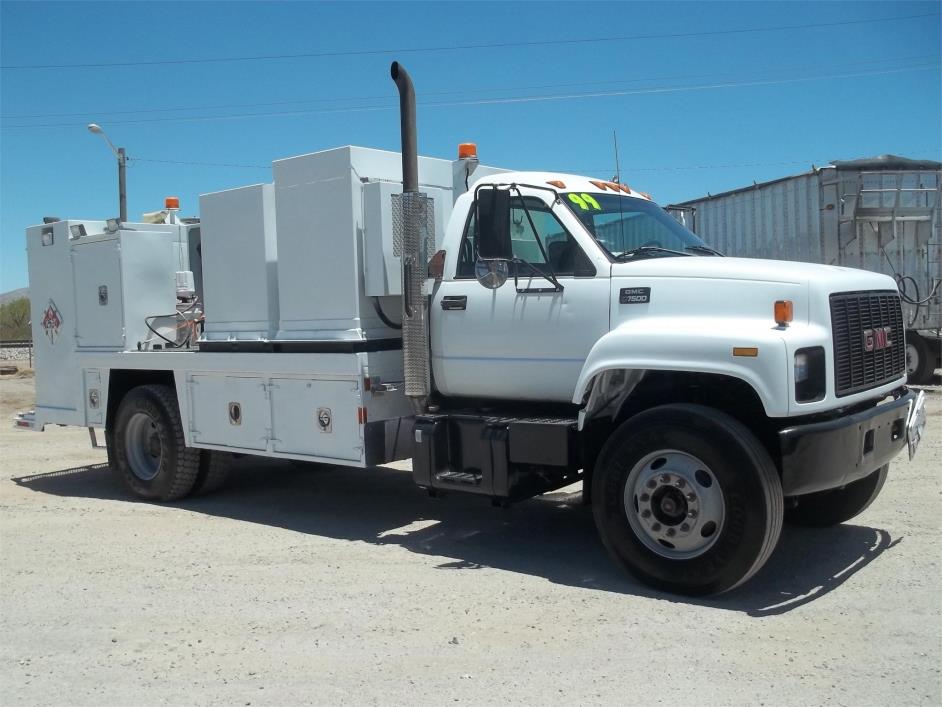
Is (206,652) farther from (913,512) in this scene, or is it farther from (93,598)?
(913,512)

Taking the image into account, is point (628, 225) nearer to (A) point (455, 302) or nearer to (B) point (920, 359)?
(A) point (455, 302)

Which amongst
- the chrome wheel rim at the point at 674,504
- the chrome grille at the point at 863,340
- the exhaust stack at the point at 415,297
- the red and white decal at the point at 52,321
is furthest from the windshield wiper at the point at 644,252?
the red and white decal at the point at 52,321

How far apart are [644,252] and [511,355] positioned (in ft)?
3.54

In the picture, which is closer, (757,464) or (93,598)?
(757,464)

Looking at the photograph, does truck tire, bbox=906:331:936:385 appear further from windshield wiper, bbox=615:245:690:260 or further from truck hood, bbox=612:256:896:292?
windshield wiper, bbox=615:245:690:260

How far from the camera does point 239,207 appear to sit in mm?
7754

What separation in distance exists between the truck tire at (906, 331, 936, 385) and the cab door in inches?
442

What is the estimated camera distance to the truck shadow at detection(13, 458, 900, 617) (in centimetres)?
568

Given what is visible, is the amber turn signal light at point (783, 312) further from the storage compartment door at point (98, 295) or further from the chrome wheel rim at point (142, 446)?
the storage compartment door at point (98, 295)

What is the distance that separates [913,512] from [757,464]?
2.88 meters

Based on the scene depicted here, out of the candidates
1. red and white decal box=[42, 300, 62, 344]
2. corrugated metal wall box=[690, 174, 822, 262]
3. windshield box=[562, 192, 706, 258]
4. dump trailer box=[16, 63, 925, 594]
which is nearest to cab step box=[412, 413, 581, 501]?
dump trailer box=[16, 63, 925, 594]

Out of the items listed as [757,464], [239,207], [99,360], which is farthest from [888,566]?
[99,360]

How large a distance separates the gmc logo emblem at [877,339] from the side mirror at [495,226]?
218 cm

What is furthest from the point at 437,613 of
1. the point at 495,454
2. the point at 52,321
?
the point at 52,321
